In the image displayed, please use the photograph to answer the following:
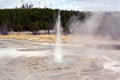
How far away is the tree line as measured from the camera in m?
88.6

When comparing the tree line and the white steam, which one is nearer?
the white steam

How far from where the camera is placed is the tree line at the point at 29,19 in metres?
88.6

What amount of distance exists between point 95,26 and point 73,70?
17678 millimetres

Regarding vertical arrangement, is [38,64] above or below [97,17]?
below

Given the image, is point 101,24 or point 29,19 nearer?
point 101,24

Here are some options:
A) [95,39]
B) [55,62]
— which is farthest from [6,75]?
[95,39]

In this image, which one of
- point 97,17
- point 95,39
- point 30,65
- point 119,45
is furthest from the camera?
point 119,45

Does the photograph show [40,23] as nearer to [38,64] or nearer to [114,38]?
[114,38]

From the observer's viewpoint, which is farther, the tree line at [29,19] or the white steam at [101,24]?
the tree line at [29,19]

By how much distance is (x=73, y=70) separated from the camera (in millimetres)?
22938

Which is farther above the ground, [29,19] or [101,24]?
[101,24]

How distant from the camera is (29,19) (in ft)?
319

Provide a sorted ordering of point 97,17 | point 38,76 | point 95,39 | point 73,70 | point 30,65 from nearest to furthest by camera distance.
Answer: point 38,76 < point 73,70 < point 30,65 < point 95,39 < point 97,17

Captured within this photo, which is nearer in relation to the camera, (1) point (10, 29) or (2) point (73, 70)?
(2) point (73, 70)
